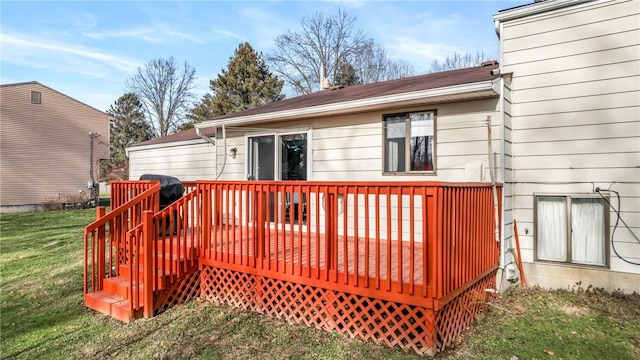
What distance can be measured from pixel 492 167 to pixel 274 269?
122 inches

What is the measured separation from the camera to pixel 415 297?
10.3 feet

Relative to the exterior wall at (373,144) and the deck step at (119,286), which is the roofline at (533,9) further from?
the deck step at (119,286)

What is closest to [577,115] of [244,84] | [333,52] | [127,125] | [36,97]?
[333,52]

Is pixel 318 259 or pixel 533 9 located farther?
pixel 533 9

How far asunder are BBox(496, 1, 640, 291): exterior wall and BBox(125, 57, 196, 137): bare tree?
30.5m

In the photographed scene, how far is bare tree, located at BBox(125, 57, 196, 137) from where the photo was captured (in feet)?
104

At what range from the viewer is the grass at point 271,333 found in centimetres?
326

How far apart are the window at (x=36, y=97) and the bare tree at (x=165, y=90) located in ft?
43.3

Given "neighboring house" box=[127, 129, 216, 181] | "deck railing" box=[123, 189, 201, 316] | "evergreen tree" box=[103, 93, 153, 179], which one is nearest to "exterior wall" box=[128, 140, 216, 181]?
"neighboring house" box=[127, 129, 216, 181]

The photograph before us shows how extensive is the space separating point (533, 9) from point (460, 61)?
19.8 metres

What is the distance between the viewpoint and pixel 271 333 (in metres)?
3.69

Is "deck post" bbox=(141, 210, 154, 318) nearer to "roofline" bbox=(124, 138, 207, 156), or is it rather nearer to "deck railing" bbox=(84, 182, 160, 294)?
"deck railing" bbox=(84, 182, 160, 294)

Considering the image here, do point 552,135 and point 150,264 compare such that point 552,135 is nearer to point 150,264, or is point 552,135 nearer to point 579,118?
point 579,118

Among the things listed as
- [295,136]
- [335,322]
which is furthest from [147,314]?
[295,136]
